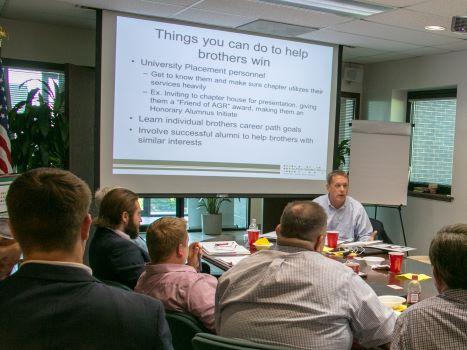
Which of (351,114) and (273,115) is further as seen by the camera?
(351,114)

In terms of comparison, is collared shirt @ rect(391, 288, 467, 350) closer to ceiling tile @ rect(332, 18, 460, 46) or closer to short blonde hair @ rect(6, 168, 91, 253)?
short blonde hair @ rect(6, 168, 91, 253)

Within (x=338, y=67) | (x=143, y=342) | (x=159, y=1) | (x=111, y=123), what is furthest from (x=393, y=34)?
(x=143, y=342)

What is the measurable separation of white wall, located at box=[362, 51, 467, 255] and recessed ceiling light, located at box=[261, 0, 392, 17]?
1958mm

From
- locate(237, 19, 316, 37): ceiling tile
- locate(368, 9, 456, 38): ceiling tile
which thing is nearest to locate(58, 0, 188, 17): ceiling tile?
locate(237, 19, 316, 37): ceiling tile

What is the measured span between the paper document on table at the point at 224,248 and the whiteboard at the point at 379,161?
112 inches

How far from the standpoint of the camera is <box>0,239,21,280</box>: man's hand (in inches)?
56.0

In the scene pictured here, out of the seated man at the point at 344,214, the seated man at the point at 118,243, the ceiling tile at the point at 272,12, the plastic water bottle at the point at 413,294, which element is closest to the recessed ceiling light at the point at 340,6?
the ceiling tile at the point at 272,12

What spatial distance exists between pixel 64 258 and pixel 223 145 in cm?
368

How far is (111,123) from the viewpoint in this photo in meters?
4.21

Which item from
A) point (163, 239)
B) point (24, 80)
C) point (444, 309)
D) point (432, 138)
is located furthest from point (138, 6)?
point (432, 138)

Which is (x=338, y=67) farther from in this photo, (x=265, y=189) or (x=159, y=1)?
(x=159, y=1)

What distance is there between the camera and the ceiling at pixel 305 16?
3.82m

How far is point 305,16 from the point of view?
412 centimetres

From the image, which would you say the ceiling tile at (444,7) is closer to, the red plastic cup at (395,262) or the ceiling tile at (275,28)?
the ceiling tile at (275,28)
